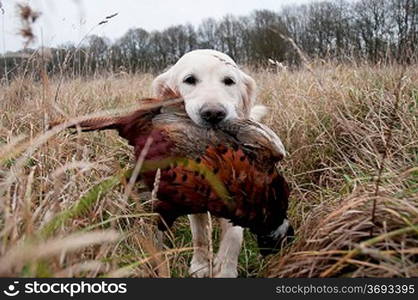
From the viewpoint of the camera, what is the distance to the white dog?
2436 mm

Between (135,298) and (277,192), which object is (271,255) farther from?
(135,298)

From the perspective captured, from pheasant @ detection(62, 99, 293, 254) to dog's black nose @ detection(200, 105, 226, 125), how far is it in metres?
0.13

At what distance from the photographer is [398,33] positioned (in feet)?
16.4

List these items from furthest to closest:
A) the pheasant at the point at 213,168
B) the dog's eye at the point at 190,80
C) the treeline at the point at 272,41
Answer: the treeline at the point at 272,41 < the dog's eye at the point at 190,80 < the pheasant at the point at 213,168

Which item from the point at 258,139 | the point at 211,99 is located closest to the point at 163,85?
the point at 211,99

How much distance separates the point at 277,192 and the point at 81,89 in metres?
3.49

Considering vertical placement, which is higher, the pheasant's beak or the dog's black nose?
the dog's black nose

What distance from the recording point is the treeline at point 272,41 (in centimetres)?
462

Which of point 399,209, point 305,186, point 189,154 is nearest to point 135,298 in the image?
point 189,154
